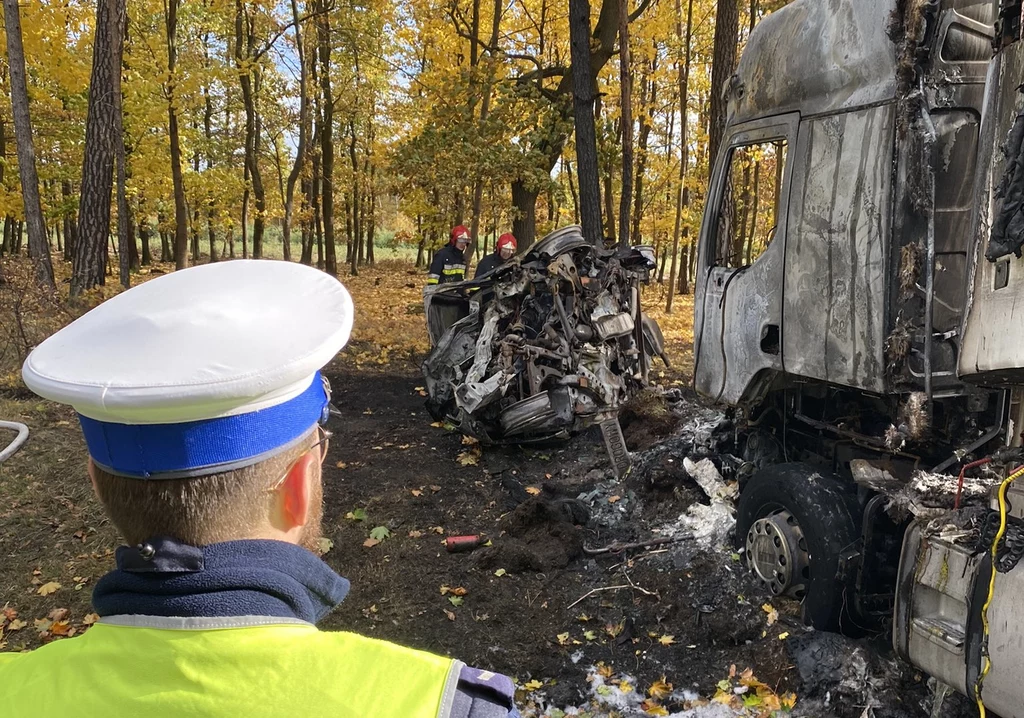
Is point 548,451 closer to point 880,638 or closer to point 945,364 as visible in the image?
point 880,638

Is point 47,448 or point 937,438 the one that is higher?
point 937,438

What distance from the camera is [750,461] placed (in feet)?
17.9

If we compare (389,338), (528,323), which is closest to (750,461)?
(528,323)

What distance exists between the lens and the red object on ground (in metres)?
5.57

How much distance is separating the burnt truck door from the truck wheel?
2.41ft

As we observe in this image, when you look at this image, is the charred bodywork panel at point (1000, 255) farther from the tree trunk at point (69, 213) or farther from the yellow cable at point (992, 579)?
the tree trunk at point (69, 213)

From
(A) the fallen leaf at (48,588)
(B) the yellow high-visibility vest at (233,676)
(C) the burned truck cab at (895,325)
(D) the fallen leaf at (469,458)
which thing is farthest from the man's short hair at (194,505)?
(D) the fallen leaf at (469,458)

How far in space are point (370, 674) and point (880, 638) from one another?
4025 millimetres

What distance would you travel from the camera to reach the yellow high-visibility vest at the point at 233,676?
2.85 feet

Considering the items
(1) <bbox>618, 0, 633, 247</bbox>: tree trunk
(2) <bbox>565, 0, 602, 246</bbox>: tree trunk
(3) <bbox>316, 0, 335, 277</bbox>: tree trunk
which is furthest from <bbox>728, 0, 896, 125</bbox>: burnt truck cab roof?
(3) <bbox>316, 0, 335, 277</bbox>: tree trunk

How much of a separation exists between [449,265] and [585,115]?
11.1ft

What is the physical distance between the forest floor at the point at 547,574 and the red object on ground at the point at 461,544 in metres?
0.11

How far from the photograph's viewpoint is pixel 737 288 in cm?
499

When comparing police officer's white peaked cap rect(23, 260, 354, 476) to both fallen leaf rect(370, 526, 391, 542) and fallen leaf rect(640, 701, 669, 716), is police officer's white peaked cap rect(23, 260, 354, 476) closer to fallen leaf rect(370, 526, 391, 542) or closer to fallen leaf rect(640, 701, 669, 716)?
fallen leaf rect(640, 701, 669, 716)
